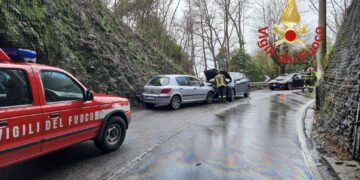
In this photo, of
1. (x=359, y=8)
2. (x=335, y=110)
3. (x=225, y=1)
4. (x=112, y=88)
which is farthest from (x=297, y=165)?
(x=225, y=1)

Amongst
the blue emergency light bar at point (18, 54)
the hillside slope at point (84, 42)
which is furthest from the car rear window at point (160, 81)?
the blue emergency light bar at point (18, 54)

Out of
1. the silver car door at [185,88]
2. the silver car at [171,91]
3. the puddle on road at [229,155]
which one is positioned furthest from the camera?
the silver car door at [185,88]

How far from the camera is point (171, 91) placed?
11133 millimetres

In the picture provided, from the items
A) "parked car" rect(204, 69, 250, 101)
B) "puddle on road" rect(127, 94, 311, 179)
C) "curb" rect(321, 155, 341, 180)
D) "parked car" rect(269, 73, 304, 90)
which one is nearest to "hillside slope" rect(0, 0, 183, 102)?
"parked car" rect(204, 69, 250, 101)

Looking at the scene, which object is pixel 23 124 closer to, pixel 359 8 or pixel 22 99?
pixel 22 99

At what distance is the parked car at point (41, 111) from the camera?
10.9 ft

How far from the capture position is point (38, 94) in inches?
146

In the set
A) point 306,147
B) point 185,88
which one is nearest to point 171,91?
point 185,88

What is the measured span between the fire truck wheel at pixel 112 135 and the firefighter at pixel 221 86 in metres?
9.13

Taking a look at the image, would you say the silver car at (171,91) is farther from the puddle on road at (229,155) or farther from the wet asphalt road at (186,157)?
the puddle on road at (229,155)

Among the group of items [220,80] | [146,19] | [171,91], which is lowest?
[171,91]

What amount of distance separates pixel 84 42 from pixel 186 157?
9.24 m

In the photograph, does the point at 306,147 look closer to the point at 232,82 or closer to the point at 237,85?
the point at 232,82

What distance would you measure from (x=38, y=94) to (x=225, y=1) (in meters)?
28.6
